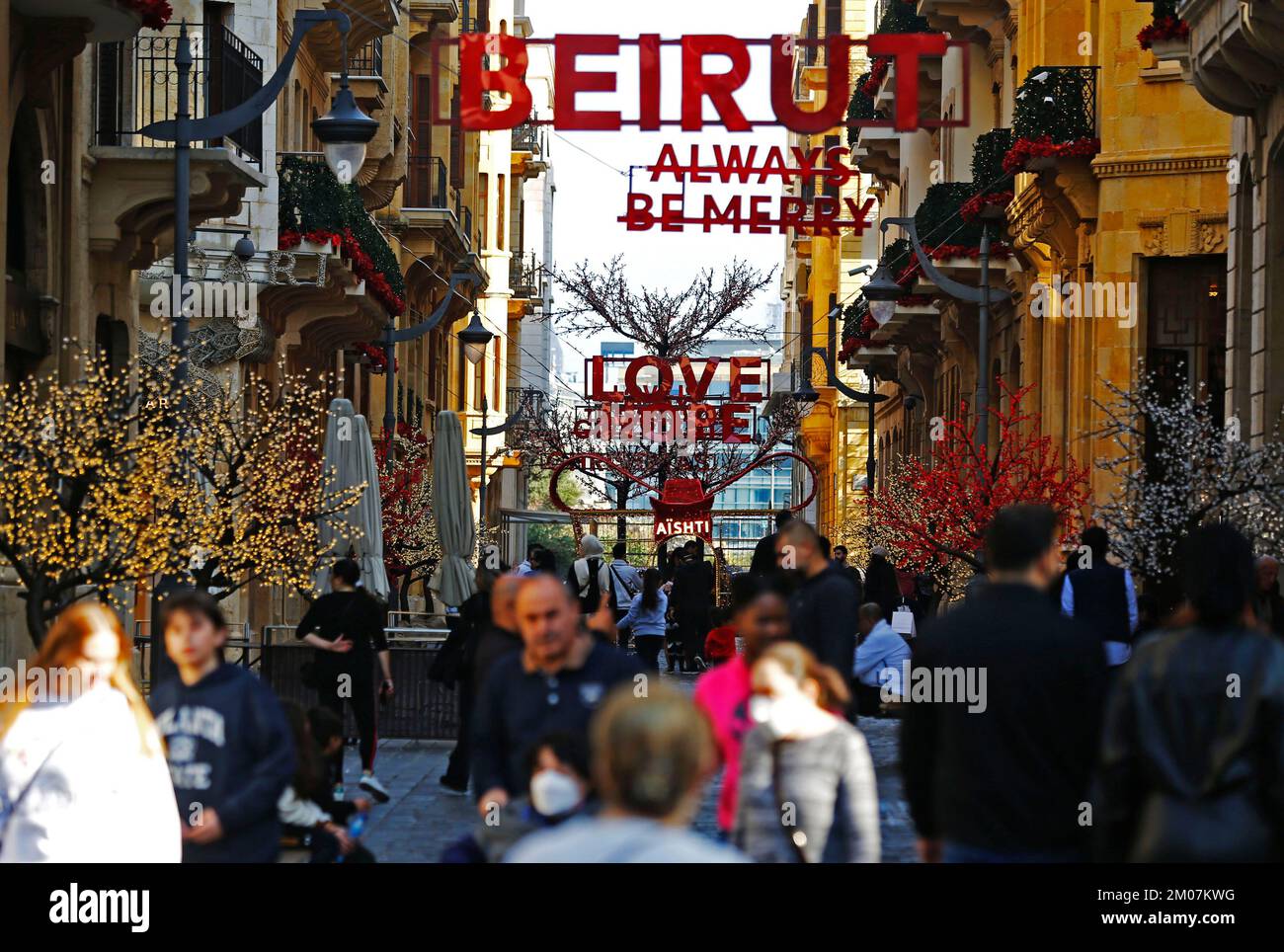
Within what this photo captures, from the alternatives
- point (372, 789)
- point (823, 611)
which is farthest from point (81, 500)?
point (823, 611)

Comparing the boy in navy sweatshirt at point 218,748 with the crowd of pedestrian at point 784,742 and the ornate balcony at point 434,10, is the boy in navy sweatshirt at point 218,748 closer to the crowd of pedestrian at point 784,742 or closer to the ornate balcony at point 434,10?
the crowd of pedestrian at point 784,742

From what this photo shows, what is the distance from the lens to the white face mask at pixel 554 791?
7.45 metres

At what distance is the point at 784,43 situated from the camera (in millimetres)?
21078

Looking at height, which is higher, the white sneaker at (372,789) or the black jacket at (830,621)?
the black jacket at (830,621)

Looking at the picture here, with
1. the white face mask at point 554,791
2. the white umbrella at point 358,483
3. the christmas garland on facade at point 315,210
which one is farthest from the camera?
the christmas garland on facade at point 315,210

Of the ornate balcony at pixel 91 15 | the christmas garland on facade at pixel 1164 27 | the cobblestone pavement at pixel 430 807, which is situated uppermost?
the christmas garland on facade at pixel 1164 27

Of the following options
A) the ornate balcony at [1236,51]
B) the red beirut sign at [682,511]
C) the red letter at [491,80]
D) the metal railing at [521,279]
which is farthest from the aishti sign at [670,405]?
the red letter at [491,80]

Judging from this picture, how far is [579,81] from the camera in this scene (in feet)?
67.5

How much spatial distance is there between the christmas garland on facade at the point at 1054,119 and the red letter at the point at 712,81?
8.77 metres

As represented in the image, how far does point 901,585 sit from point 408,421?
20753 millimetres

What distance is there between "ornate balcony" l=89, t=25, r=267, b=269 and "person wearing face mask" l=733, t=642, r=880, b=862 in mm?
16451

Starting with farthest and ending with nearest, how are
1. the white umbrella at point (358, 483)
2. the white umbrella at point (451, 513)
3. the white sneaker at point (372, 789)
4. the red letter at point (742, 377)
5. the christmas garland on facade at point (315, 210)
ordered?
the red letter at point (742, 377) < the christmas garland on facade at point (315, 210) < the white umbrella at point (451, 513) < the white umbrella at point (358, 483) < the white sneaker at point (372, 789)

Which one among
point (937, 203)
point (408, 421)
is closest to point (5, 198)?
point (937, 203)

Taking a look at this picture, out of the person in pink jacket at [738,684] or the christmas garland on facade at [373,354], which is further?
the christmas garland on facade at [373,354]
